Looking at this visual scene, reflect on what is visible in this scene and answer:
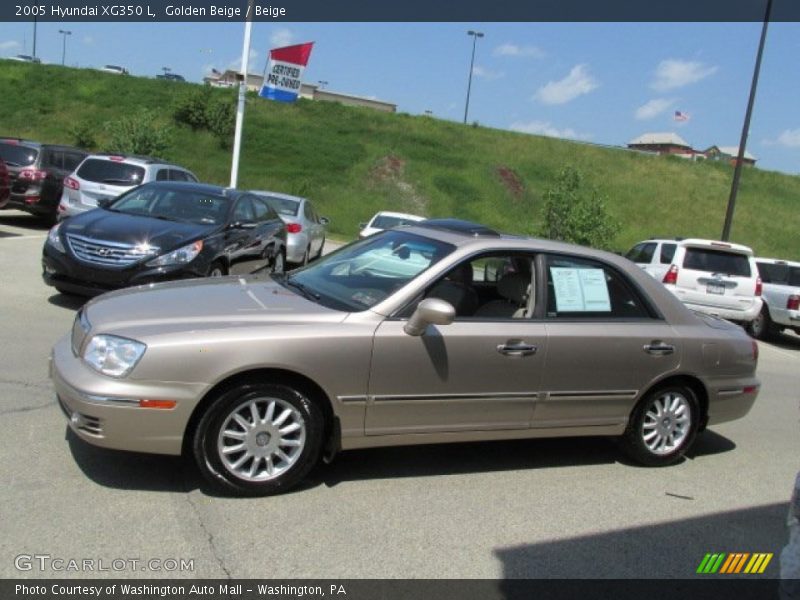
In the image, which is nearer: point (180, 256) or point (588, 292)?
point (588, 292)

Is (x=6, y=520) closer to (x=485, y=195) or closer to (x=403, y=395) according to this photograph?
(x=403, y=395)

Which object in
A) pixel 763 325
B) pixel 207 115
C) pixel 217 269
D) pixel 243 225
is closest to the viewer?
pixel 217 269

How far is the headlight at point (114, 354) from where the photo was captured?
3.79 m

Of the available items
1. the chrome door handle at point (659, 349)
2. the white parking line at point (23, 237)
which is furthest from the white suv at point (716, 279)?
the white parking line at point (23, 237)

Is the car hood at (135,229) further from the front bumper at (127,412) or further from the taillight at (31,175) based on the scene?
the taillight at (31,175)

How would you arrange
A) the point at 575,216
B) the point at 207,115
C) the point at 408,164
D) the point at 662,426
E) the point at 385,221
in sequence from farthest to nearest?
the point at 408,164
the point at 207,115
the point at 575,216
the point at 385,221
the point at 662,426

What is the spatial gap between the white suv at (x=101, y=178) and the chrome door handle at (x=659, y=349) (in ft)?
31.5

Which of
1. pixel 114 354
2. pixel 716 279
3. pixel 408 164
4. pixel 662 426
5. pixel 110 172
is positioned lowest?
pixel 662 426

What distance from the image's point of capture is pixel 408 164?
1695 inches

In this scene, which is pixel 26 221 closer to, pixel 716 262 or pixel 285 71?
pixel 285 71

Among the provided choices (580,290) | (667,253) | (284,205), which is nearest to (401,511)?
(580,290)

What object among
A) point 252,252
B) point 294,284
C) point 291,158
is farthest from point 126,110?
point 294,284

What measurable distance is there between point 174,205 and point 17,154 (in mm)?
8314

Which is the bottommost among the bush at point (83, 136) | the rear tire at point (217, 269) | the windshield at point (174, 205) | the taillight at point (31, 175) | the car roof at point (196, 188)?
the rear tire at point (217, 269)
